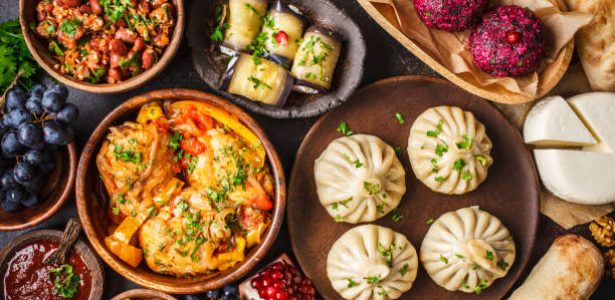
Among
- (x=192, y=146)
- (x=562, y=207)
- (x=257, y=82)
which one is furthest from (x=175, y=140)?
(x=562, y=207)

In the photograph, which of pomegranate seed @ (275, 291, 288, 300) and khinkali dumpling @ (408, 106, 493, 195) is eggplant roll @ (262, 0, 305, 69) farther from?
pomegranate seed @ (275, 291, 288, 300)

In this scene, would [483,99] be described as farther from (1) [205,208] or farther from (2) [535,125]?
(1) [205,208]

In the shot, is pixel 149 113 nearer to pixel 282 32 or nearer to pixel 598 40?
pixel 282 32

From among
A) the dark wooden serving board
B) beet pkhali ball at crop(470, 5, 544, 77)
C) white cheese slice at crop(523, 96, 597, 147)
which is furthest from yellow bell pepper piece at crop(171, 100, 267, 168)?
white cheese slice at crop(523, 96, 597, 147)

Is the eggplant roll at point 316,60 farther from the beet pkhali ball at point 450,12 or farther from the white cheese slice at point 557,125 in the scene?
the white cheese slice at point 557,125

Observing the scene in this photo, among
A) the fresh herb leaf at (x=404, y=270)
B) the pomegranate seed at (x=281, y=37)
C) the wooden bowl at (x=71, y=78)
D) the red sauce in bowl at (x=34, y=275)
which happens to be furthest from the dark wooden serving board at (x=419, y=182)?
the red sauce in bowl at (x=34, y=275)
